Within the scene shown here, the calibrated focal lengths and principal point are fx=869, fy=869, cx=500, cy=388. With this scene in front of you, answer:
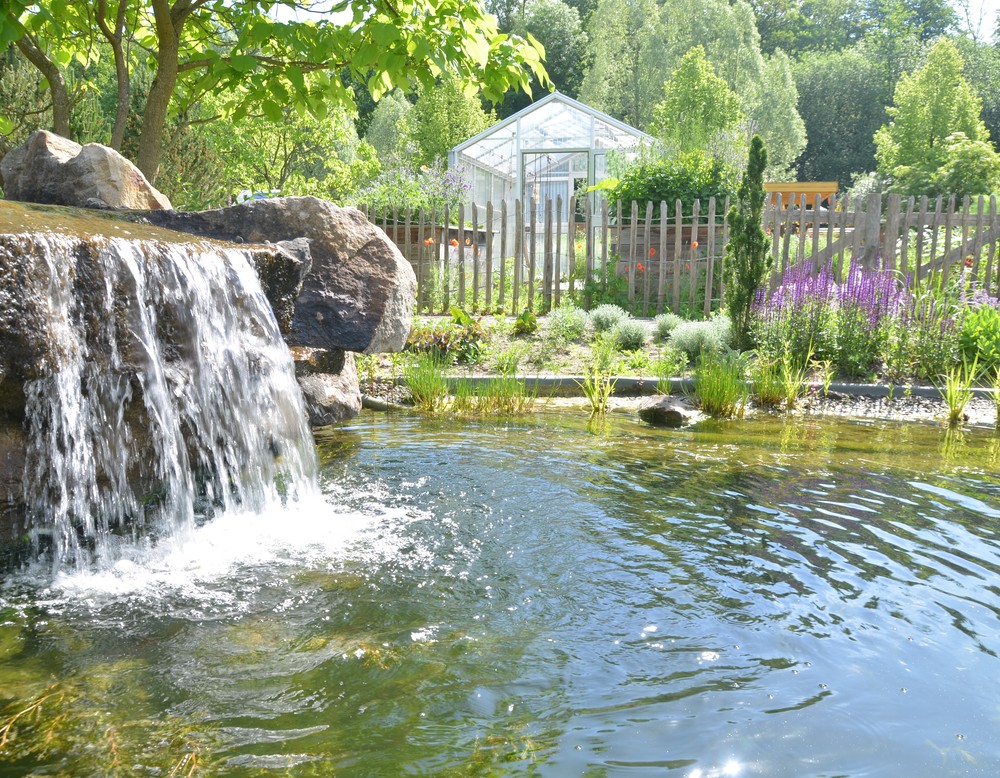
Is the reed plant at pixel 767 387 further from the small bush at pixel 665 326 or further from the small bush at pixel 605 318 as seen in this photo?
the small bush at pixel 605 318

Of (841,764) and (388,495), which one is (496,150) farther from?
(841,764)

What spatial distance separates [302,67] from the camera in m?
7.38

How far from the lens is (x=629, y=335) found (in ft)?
32.4

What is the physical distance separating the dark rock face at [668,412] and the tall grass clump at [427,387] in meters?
1.75

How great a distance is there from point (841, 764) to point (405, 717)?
120 centimetres

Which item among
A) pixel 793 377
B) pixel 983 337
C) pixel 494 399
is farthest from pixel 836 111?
pixel 494 399

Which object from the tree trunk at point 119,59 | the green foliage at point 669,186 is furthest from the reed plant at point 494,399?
the green foliage at point 669,186

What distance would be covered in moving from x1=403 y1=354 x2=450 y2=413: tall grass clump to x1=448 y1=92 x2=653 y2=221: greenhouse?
62.3 feet

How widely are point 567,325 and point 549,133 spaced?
19.0m

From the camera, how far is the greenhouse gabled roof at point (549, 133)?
87.7 ft

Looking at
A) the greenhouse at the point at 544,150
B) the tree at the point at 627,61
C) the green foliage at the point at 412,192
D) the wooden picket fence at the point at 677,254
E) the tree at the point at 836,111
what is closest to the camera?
the wooden picket fence at the point at 677,254

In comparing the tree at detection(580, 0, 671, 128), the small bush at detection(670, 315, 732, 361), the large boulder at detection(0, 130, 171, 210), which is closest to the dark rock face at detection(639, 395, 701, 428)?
the small bush at detection(670, 315, 732, 361)

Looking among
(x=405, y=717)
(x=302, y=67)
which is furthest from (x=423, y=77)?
(x=405, y=717)

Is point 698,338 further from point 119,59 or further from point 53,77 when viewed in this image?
point 53,77
